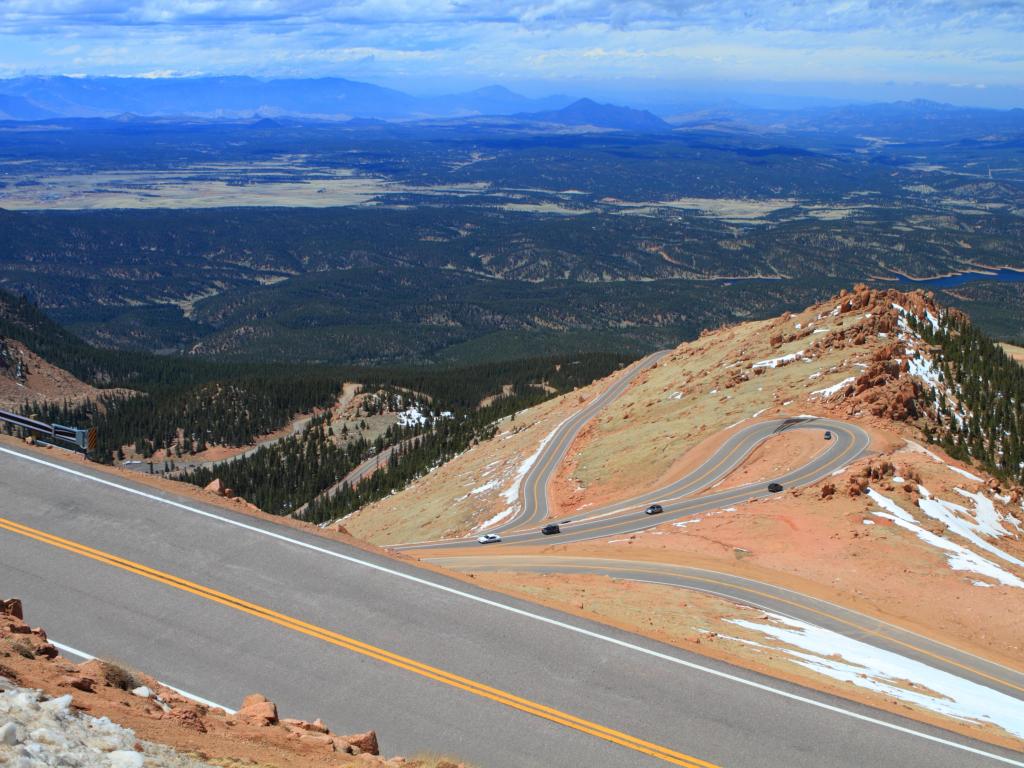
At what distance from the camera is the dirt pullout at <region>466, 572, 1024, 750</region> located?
90.0ft

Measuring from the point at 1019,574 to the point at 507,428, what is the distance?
7625 cm

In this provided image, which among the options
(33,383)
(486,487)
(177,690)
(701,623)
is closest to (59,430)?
(177,690)

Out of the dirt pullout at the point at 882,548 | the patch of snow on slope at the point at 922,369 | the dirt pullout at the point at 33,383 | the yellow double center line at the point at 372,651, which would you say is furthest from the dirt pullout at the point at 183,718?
the dirt pullout at the point at 33,383

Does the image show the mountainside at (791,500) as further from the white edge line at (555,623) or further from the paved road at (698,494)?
the white edge line at (555,623)

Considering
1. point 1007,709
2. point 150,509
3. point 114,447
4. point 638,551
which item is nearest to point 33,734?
point 150,509

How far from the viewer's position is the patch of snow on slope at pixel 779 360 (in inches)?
3637

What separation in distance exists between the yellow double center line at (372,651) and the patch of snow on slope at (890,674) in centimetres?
1186

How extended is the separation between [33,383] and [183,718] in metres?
168

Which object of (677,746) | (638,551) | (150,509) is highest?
(150,509)

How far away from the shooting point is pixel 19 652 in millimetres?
18391

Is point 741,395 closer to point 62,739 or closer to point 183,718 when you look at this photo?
point 183,718

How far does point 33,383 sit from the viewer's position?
545 ft

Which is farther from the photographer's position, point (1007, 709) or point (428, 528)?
point (428, 528)

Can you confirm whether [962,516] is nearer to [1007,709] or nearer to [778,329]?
[1007,709]
